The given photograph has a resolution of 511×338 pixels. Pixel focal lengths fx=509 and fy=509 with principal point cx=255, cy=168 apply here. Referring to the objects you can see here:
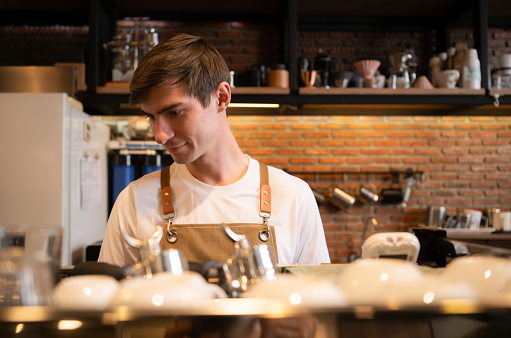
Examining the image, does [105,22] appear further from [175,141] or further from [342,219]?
[175,141]

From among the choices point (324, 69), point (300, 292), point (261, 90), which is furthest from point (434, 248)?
point (324, 69)

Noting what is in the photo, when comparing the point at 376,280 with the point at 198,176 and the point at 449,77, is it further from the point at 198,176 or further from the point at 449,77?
the point at 449,77

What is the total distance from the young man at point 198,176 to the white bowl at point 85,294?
0.71 metres

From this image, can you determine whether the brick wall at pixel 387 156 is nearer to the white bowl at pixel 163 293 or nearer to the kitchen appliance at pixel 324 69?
the kitchen appliance at pixel 324 69

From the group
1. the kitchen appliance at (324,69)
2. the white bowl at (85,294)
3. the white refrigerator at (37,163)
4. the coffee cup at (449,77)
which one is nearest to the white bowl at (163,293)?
the white bowl at (85,294)

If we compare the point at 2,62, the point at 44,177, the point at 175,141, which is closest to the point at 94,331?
the point at 175,141

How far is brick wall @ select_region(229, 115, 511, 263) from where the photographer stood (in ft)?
12.5

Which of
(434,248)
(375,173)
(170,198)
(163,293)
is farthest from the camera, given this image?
(375,173)

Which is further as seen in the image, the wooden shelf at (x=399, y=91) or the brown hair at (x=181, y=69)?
the wooden shelf at (x=399, y=91)

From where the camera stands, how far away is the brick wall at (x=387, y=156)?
12.5 feet

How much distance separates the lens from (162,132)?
121 centimetres

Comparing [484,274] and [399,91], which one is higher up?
[399,91]

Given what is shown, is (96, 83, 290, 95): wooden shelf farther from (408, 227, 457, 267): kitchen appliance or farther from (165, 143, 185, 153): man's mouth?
(408, 227, 457, 267): kitchen appliance

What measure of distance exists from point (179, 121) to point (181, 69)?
12cm
